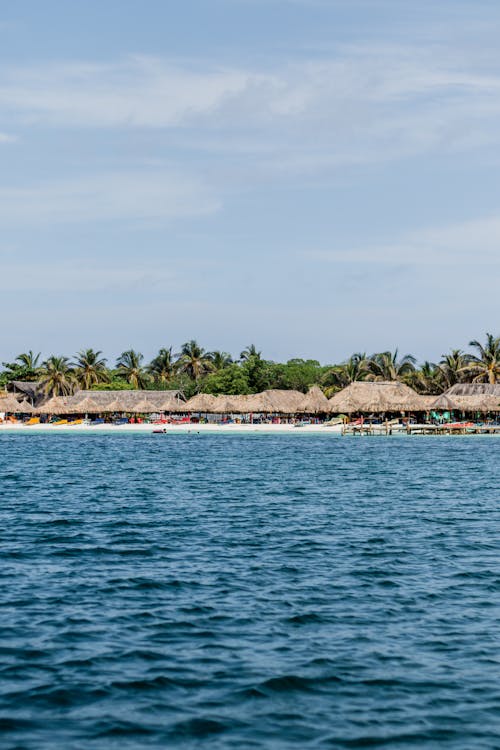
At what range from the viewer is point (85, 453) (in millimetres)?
66000

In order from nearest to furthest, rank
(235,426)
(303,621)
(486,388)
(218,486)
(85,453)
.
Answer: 1. (303,621)
2. (218,486)
3. (85,453)
4. (486,388)
5. (235,426)

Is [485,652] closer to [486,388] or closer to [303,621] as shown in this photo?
[303,621]

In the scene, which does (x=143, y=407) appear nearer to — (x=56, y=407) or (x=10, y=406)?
(x=56, y=407)

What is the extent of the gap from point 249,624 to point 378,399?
7593 centimetres

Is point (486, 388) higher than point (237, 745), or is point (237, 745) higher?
point (486, 388)

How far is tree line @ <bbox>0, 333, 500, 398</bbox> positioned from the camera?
98062 millimetres

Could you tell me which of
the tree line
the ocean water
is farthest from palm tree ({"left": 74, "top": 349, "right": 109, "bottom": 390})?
the ocean water

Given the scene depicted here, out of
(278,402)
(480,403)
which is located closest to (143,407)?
(278,402)

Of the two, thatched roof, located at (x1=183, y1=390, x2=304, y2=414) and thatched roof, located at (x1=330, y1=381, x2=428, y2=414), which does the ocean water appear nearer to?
thatched roof, located at (x1=330, y1=381, x2=428, y2=414)

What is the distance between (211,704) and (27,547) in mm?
11301

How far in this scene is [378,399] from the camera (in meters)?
89.2

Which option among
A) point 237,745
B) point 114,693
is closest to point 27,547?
point 114,693

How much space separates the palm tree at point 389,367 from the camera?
101m

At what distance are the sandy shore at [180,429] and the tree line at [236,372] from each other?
273 inches
